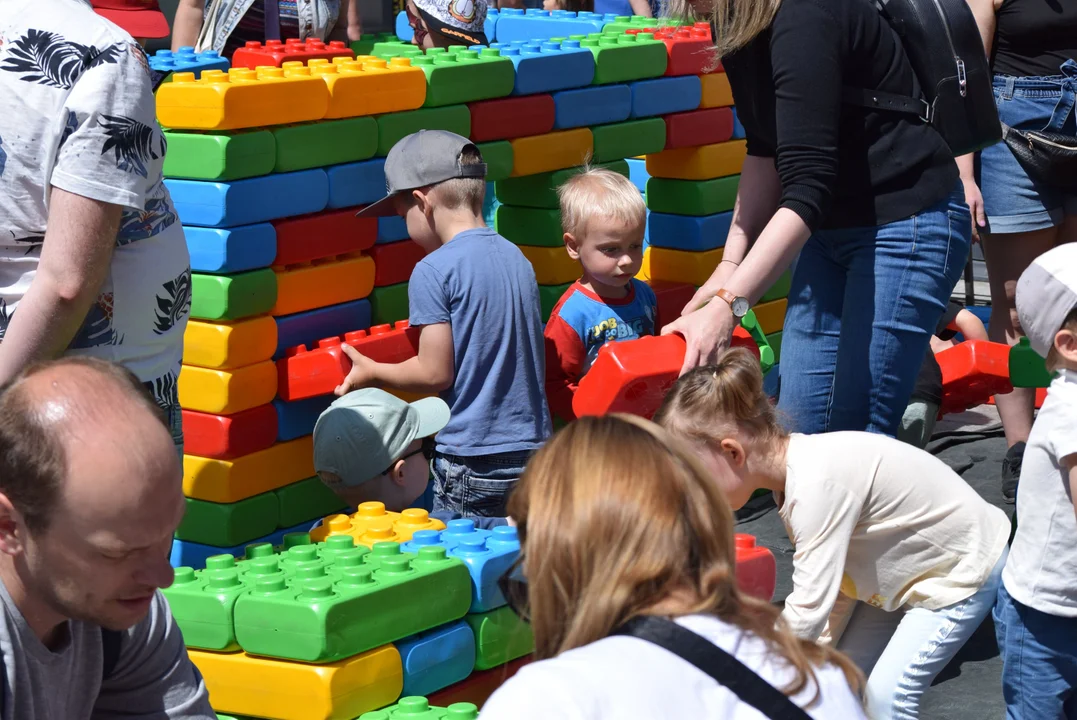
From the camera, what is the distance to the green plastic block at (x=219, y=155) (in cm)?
365

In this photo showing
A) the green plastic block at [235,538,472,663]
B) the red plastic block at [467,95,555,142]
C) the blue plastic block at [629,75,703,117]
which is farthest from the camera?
the blue plastic block at [629,75,703,117]

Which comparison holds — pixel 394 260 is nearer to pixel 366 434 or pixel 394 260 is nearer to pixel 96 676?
pixel 366 434

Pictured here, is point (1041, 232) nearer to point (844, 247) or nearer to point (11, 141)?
point (844, 247)

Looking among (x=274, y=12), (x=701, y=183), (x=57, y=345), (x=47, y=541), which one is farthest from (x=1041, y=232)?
(x=47, y=541)

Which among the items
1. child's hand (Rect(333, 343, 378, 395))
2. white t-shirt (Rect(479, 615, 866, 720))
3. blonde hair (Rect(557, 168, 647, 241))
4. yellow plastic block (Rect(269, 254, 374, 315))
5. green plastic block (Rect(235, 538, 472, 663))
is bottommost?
green plastic block (Rect(235, 538, 472, 663))

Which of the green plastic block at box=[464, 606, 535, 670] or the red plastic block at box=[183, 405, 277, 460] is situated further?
the red plastic block at box=[183, 405, 277, 460]

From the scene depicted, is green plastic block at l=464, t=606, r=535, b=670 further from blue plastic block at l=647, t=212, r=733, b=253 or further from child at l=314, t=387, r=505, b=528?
blue plastic block at l=647, t=212, r=733, b=253

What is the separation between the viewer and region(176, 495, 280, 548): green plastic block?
3873 millimetres

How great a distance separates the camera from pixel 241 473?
12.7 ft

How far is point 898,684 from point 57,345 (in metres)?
1.81

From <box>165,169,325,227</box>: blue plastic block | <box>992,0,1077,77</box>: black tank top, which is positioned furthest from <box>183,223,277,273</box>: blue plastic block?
<box>992,0,1077,77</box>: black tank top

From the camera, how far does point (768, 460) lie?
295 cm

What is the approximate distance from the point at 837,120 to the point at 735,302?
1.50 ft

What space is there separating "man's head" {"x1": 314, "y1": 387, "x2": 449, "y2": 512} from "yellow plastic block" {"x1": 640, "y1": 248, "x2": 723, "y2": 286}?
1.53 m
